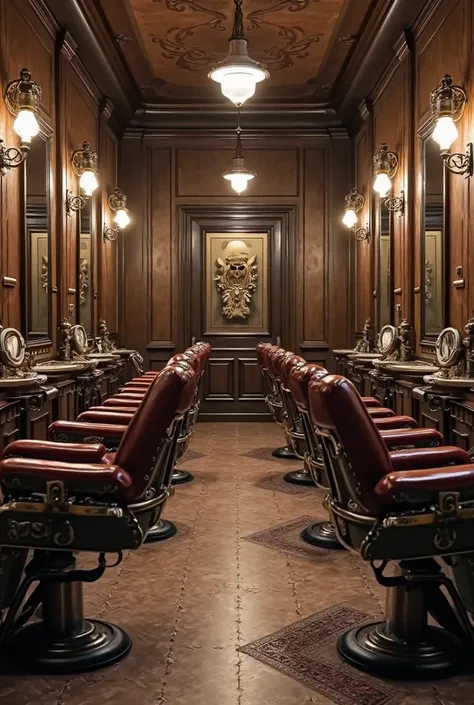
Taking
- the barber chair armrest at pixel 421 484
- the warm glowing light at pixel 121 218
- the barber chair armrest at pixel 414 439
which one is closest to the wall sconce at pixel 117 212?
the warm glowing light at pixel 121 218

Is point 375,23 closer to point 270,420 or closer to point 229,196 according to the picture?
point 229,196

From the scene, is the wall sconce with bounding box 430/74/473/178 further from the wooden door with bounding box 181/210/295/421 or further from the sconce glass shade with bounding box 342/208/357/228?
the wooden door with bounding box 181/210/295/421

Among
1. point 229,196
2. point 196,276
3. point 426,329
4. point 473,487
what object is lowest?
point 473,487

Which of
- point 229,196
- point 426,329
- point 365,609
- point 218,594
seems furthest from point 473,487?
point 229,196

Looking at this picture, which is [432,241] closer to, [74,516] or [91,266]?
[91,266]

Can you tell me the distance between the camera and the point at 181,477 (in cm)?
570

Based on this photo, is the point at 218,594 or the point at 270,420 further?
the point at 270,420

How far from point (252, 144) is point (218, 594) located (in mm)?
6548

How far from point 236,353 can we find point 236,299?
0.63 metres

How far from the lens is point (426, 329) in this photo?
5578 millimetres

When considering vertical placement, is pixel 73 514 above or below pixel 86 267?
below

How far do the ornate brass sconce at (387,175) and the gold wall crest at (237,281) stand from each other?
105 inches

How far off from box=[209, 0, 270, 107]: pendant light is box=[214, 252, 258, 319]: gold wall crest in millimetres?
3919

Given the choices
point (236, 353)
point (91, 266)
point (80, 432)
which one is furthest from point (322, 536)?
point (236, 353)
